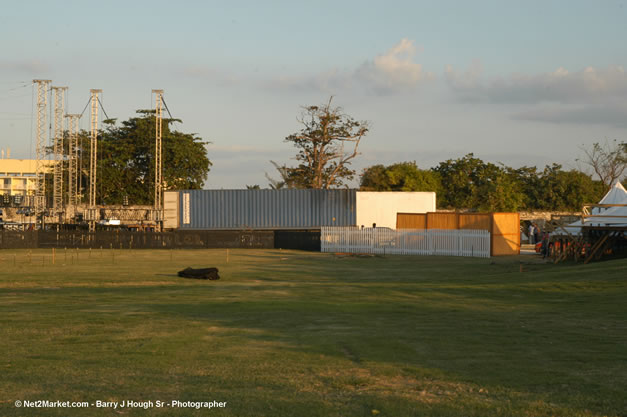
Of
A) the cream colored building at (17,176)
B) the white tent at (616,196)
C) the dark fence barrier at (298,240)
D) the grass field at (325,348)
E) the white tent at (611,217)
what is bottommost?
the grass field at (325,348)

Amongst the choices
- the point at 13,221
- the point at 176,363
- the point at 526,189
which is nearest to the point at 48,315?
the point at 176,363

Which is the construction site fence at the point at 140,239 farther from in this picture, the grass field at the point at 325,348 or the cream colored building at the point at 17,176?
the cream colored building at the point at 17,176

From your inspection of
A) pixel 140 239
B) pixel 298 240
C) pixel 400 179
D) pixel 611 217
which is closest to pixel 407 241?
pixel 298 240

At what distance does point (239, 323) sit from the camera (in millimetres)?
14117

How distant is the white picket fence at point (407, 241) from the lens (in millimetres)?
45125

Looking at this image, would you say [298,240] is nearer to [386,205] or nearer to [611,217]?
[386,205]

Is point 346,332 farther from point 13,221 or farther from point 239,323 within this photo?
point 13,221

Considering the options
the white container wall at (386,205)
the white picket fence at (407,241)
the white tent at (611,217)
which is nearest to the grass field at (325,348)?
the white tent at (611,217)

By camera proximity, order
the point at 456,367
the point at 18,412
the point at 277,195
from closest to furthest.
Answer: the point at 18,412 < the point at 456,367 < the point at 277,195

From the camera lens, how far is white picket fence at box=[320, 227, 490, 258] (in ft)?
148

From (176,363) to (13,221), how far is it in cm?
7184

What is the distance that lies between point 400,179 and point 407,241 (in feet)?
147

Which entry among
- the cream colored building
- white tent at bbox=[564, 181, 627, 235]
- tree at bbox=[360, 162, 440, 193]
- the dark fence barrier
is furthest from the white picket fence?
the cream colored building

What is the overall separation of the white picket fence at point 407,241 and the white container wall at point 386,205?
9431 millimetres
